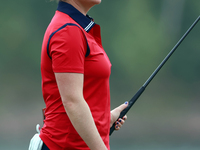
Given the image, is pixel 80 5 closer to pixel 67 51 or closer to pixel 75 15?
pixel 75 15

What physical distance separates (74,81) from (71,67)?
0.10 ft

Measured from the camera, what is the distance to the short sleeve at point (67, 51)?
0.60m

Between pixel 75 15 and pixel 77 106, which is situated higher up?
pixel 75 15

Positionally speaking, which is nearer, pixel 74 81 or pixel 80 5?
pixel 74 81

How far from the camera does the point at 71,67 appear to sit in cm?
60

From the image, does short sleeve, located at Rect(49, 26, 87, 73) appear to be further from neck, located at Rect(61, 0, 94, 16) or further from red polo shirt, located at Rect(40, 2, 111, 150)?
neck, located at Rect(61, 0, 94, 16)

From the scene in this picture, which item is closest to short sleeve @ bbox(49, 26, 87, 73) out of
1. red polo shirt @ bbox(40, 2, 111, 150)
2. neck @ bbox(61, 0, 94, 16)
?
red polo shirt @ bbox(40, 2, 111, 150)

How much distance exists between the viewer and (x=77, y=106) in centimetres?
61

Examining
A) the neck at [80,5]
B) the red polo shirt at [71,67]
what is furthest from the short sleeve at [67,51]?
the neck at [80,5]

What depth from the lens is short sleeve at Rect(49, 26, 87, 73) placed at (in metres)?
0.60

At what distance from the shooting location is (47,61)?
654 mm

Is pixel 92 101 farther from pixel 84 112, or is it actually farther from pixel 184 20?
pixel 184 20

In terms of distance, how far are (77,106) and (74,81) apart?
2.1 inches

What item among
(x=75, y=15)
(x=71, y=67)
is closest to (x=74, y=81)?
(x=71, y=67)
